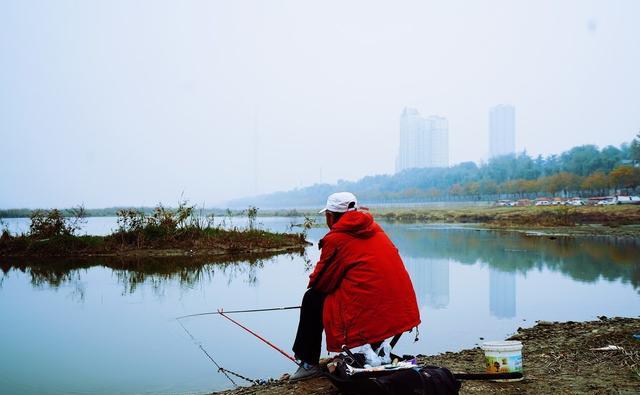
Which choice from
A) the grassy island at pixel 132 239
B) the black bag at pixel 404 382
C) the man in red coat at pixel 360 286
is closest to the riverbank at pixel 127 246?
the grassy island at pixel 132 239

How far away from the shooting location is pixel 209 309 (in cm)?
789

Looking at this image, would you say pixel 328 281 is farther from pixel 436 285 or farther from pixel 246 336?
pixel 436 285

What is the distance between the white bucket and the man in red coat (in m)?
0.63

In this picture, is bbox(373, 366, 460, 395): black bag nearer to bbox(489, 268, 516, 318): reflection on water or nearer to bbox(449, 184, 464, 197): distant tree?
bbox(489, 268, 516, 318): reflection on water

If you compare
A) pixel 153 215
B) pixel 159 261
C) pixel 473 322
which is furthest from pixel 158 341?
pixel 153 215

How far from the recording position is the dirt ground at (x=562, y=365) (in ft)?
11.3

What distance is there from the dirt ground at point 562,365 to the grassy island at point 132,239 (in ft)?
39.1

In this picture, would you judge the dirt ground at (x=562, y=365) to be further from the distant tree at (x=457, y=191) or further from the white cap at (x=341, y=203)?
the distant tree at (x=457, y=191)

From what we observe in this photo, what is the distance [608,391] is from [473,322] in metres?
3.42

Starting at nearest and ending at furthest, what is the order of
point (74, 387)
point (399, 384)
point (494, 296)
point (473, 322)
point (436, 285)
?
1. point (399, 384)
2. point (74, 387)
3. point (473, 322)
4. point (494, 296)
5. point (436, 285)

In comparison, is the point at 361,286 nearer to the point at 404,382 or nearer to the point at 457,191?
the point at 404,382

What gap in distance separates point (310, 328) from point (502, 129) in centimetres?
16318

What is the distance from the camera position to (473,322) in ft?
22.1

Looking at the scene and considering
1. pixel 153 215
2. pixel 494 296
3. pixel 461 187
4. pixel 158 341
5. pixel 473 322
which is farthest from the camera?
pixel 461 187
